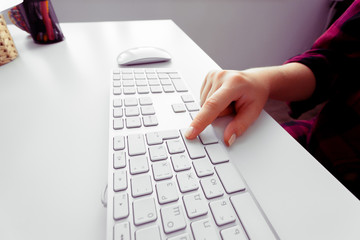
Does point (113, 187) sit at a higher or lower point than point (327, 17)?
higher

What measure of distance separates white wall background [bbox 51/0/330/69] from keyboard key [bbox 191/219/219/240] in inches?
49.0

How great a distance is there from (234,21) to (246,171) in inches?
56.2

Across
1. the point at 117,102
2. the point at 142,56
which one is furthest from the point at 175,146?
the point at 142,56

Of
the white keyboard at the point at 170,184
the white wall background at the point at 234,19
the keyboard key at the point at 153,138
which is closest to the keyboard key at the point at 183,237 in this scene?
the white keyboard at the point at 170,184

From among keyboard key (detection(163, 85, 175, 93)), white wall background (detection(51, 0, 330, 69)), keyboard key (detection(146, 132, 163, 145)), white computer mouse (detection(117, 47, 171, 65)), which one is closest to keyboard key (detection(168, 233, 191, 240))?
keyboard key (detection(146, 132, 163, 145))

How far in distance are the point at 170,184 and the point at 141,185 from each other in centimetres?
3

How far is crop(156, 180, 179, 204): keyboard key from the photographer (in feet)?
0.62

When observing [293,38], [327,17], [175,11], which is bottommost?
[293,38]

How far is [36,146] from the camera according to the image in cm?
26

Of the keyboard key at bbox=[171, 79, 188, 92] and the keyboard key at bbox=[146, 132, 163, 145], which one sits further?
the keyboard key at bbox=[171, 79, 188, 92]

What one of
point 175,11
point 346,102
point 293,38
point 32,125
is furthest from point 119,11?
point 293,38

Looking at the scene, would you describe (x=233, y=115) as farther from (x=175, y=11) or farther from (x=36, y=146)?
(x=175, y=11)

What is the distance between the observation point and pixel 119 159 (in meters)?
0.22

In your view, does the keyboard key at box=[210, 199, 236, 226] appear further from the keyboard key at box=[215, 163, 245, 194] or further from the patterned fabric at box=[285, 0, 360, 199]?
the patterned fabric at box=[285, 0, 360, 199]
